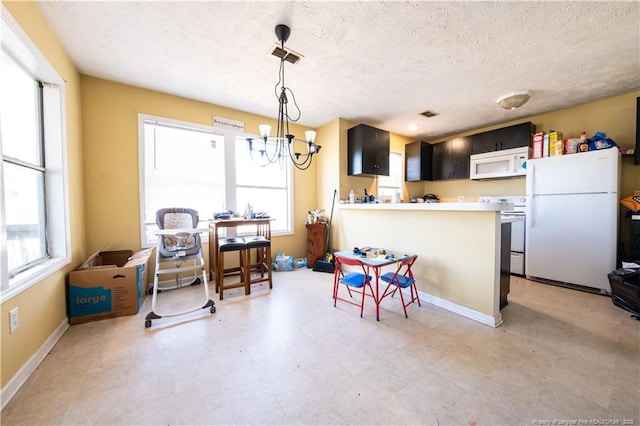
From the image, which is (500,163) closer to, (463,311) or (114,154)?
(463,311)

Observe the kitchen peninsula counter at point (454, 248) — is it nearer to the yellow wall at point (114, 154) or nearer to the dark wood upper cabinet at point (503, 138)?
the dark wood upper cabinet at point (503, 138)

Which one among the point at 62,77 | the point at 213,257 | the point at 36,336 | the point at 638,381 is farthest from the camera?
the point at 213,257

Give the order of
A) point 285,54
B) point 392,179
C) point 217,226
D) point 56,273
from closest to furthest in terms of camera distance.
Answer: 1. point 56,273
2. point 285,54
3. point 217,226
4. point 392,179

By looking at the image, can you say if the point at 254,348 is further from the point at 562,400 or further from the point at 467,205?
the point at 467,205

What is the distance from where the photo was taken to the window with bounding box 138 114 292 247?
303cm

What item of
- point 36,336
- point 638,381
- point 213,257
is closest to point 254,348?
point 36,336

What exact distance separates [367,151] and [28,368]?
4.16m

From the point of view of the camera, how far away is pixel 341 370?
1.53m

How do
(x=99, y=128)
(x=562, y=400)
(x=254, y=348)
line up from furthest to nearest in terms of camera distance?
(x=99, y=128)
(x=254, y=348)
(x=562, y=400)

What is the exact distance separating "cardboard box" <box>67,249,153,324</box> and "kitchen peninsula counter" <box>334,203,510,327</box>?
9.61 feet

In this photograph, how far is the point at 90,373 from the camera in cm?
150

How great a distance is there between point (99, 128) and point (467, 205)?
418cm

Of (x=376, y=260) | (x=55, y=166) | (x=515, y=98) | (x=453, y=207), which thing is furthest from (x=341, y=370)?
(x=515, y=98)

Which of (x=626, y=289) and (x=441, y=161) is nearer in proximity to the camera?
(x=626, y=289)
